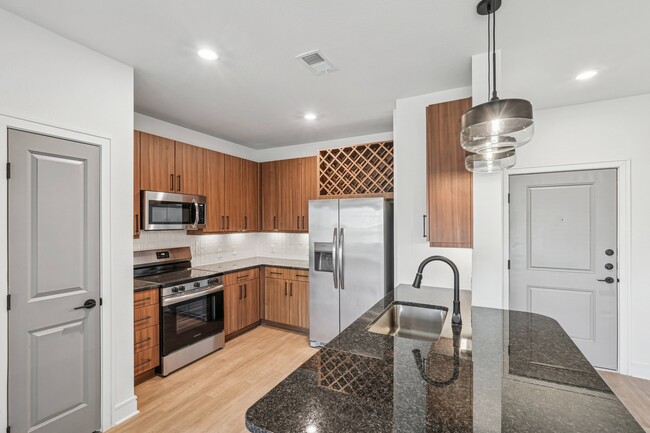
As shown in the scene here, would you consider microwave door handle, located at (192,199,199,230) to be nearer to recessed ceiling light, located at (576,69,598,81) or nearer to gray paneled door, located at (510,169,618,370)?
gray paneled door, located at (510,169,618,370)

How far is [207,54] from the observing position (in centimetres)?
213

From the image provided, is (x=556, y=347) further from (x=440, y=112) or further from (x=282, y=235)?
(x=282, y=235)

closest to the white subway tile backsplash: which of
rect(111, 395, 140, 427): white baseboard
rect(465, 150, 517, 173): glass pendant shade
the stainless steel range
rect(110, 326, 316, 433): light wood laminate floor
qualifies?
the stainless steel range

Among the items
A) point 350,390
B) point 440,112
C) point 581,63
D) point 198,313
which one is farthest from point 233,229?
point 581,63

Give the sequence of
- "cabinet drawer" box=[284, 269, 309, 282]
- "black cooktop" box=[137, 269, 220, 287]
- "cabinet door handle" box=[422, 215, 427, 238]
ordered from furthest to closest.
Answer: "cabinet drawer" box=[284, 269, 309, 282] < "black cooktop" box=[137, 269, 220, 287] < "cabinet door handle" box=[422, 215, 427, 238]

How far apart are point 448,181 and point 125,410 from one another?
2.91 m

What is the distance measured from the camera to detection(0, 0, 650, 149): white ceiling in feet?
5.50

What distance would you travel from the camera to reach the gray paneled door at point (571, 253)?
3.02 metres

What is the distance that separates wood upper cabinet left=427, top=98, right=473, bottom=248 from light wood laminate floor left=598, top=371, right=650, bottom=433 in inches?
74.2

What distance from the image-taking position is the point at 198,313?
326cm

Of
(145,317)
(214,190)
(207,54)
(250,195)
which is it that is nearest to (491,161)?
(207,54)

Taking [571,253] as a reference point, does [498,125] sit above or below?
above

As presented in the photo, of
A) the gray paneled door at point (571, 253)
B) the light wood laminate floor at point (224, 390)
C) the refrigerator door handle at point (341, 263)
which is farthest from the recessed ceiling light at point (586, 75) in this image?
the light wood laminate floor at point (224, 390)

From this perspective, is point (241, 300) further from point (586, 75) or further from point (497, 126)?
point (586, 75)
